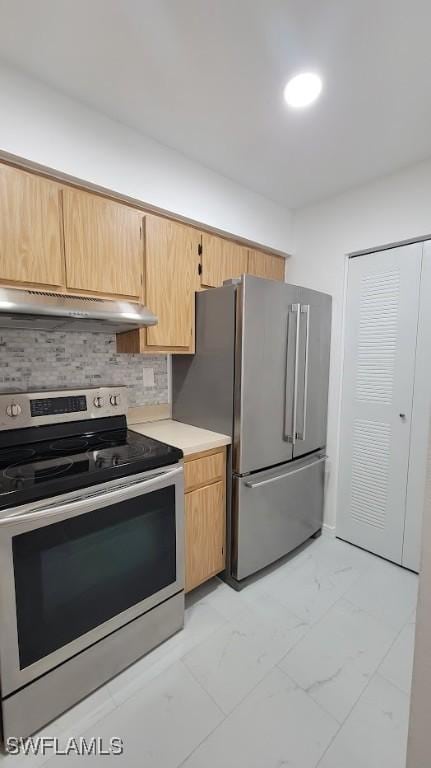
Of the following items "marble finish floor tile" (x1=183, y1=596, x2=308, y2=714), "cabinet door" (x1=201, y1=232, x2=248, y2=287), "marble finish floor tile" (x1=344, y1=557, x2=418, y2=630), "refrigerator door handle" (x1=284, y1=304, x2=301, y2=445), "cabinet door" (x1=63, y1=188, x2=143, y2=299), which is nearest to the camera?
"marble finish floor tile" (x1=183, y1=596, x2=308, y2=714)

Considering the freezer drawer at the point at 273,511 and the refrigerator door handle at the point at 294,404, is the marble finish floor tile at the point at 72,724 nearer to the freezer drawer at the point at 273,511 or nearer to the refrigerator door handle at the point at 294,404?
the freezer drawer at the point at 273,511

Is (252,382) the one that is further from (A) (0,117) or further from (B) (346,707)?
(A) (0,117)

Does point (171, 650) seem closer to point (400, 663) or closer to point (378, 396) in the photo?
point (400, 663)

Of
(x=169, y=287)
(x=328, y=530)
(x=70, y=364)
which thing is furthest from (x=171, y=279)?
(x=328, y=530)

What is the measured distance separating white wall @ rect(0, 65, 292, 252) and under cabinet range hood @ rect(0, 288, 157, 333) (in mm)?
634

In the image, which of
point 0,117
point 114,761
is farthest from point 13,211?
point 114,761

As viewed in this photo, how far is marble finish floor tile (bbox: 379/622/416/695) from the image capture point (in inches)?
54.7

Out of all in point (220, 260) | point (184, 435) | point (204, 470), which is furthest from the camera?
point (220, 260)

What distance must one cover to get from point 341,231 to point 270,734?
2648 mm

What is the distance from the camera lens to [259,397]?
182 centimetres

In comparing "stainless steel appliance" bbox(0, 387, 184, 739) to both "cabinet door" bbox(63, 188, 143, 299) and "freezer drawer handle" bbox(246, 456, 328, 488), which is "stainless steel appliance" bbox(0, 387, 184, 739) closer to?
"freezer drawer handle" bbox(246, 456, 328, 488)

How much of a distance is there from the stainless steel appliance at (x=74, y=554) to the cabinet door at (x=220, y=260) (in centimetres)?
106

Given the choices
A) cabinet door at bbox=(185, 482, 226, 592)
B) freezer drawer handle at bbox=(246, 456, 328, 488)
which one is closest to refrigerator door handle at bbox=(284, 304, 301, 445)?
freezer drawer handle at bbox=(246, 456, 328, 488)

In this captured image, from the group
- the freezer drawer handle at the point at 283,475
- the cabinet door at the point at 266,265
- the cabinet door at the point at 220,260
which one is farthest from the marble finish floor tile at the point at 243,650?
the cabinet door at the point at 266,265
